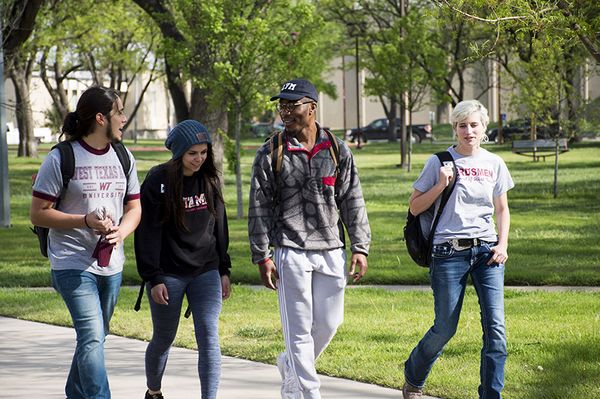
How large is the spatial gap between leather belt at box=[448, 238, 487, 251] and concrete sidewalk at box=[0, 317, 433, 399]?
3.92 feet

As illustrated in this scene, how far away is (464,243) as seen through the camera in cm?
596

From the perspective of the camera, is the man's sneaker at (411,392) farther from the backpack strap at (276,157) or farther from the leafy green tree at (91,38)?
the leafy green tree at (91,38)

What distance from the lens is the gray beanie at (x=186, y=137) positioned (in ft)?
19.6

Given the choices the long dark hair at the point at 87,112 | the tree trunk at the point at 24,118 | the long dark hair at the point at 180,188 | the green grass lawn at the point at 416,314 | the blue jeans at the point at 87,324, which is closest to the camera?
the blue jeans at the point at 87,324

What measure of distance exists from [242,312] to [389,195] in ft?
51.4

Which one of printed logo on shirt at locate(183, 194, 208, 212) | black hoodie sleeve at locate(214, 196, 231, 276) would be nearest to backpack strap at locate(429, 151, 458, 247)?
black hoodie sleeve at locate(214, 196, 231, 276)

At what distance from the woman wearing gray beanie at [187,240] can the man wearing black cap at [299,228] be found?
14.9 inches

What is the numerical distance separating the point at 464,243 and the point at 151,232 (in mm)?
1664

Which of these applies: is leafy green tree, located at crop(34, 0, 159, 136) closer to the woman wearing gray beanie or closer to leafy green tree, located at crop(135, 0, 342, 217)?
leafy green tree, located at crop(135, 0, 342, 217)

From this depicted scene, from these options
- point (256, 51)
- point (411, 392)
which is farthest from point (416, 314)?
point (256, 51)

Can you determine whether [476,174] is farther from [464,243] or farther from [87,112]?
[87,112]

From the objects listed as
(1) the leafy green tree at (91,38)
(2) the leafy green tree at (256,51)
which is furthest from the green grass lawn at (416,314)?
(1) the leafy green tree at (91,38)

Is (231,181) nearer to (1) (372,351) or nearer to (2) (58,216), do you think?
(1) (372,351)

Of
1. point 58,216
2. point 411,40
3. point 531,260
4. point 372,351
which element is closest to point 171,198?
point 58,216
